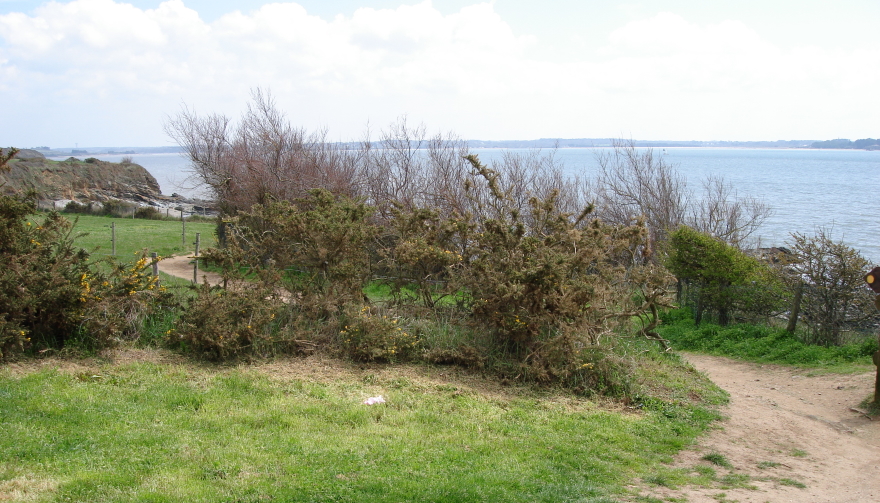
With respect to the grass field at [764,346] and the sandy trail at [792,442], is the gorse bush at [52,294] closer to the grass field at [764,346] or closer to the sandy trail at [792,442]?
the sandy trail at [792,442]

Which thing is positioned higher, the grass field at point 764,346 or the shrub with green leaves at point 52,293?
the shrub with green leaves at point 52,293

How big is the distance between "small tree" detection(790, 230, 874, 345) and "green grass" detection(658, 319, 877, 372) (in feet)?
1.71

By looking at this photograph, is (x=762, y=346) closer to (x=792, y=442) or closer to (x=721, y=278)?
(x=721, y=278)

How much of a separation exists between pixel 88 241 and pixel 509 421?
2277 cm

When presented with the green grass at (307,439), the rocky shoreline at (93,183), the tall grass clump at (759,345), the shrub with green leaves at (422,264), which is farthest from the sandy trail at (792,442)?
the rocky shoreline at (93,183)

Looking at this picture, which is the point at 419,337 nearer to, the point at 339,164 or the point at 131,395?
the point at 131,395

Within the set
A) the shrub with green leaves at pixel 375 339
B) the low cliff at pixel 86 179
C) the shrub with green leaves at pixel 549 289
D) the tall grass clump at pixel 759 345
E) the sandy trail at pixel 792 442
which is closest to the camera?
the sandy trail at pixel 792 442

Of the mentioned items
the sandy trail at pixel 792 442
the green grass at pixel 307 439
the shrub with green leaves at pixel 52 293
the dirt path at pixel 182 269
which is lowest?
the dirt path at pixel 182 269

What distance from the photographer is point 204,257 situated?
10.6m

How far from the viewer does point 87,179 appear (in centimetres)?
5294

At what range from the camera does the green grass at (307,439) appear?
5281 millimetres

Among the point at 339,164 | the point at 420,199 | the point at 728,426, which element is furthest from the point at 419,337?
the point at 339,164

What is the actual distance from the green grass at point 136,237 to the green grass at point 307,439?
43.7 feet

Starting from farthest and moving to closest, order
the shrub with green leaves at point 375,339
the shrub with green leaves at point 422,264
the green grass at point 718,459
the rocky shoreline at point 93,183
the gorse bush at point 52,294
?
the rocky shoreline at point 93,183 < the shrub with green leaves at point 422,264 < the shrub with green leaves at point 375,339 < the gorse bush at point 52,294 < the green grass at point 718,459
